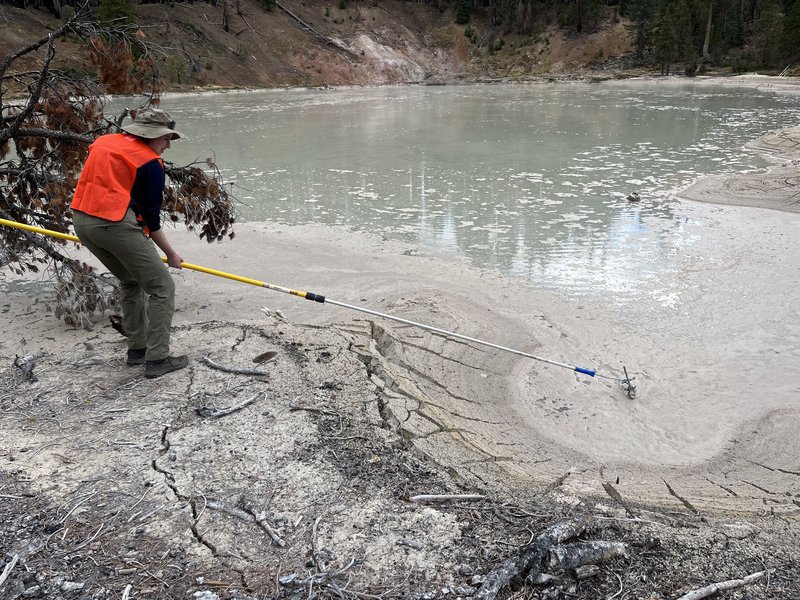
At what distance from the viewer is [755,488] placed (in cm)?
322

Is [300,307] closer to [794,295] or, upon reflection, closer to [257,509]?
[257,509]

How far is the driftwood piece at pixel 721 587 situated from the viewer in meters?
2.05

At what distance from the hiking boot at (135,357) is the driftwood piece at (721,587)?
10.8ft

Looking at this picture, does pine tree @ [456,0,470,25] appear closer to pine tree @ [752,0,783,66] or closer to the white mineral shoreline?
pine tree @ [752,0,783,66]

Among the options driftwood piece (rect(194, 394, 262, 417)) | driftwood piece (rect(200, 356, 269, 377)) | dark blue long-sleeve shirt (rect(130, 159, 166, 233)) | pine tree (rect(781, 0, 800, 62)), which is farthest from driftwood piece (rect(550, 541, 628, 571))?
pine tree (rect(781, 0, 800, 62))

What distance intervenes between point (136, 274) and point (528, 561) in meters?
2.79

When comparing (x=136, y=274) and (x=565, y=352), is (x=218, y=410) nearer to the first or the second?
(x=136, y=274)

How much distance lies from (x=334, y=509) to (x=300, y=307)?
303 cm

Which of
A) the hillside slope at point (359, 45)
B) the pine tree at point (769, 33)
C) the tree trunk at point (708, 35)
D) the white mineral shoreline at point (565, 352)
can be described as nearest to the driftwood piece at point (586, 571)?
the white mineral shoreline at point (565, 352)

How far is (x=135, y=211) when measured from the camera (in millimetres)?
3525

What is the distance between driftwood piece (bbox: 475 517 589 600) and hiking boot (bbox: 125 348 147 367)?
273cm

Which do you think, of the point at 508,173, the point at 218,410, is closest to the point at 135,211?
the point at 218,410

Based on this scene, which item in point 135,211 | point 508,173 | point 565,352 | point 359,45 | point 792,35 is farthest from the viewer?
point 359,45

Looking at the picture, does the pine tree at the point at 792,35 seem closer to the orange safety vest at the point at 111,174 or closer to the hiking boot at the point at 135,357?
the orange safety vest at the point at 111,174
